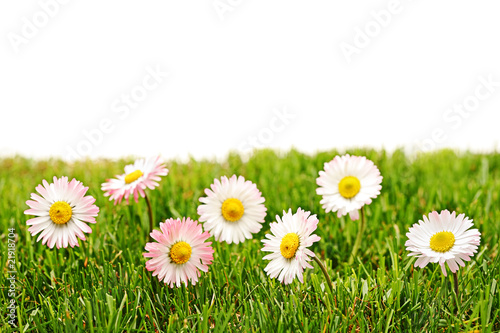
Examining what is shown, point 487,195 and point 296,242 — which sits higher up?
point 487,195

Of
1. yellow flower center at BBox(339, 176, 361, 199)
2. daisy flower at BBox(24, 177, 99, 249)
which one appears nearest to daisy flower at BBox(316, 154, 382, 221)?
yellow flower center at BBox(339, 176, 361, 199)

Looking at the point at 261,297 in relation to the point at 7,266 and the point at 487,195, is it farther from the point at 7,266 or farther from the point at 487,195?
the point at 487,195

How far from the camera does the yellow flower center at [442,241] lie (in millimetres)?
1863

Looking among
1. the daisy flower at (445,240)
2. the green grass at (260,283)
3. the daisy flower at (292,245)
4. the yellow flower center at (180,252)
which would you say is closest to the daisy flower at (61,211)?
the green grass at (260,283)

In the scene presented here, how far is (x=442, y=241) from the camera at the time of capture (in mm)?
1870

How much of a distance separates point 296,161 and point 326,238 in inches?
93.1

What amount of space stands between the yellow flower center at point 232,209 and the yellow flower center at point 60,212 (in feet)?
2.33

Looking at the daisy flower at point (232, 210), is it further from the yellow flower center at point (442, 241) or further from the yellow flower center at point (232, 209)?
the yellow flower center at point (442, 241)

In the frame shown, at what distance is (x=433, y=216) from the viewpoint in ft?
6.30

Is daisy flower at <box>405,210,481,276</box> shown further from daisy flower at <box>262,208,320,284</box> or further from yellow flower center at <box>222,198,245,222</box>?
yellow flower center at <box>222,198,245,222</box>

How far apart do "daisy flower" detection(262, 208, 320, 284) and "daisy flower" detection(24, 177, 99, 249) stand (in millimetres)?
847

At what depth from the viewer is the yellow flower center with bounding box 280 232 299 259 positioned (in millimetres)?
1848

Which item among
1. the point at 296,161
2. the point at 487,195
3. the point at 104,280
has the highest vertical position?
the point at 296,161

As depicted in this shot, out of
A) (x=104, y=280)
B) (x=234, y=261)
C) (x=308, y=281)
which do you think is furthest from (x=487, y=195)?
(x=104, y=280)
